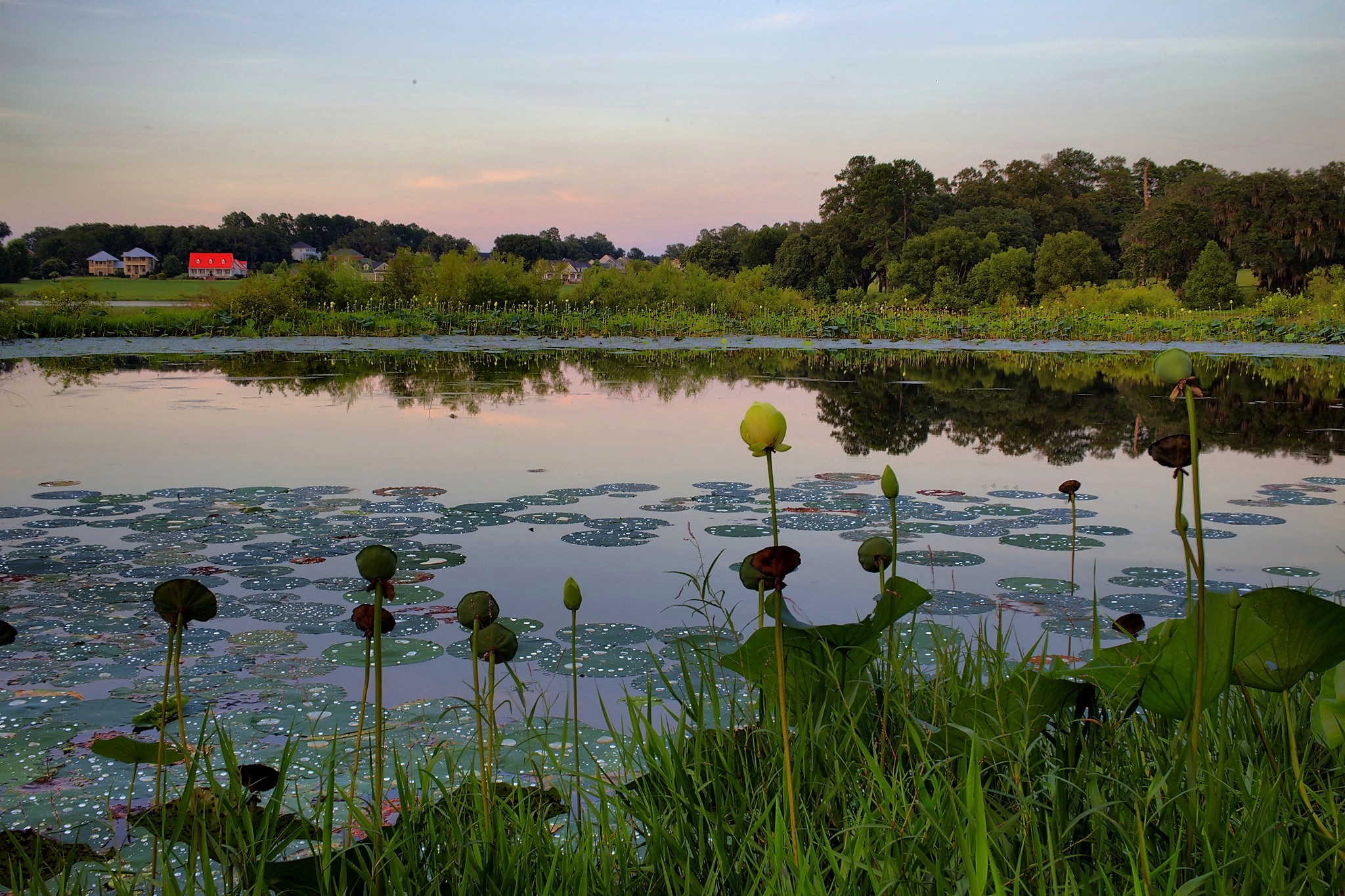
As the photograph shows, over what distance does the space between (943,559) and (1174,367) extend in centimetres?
262

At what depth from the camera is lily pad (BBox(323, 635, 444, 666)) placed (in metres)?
2.47

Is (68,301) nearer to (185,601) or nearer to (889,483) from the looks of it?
(185,601)

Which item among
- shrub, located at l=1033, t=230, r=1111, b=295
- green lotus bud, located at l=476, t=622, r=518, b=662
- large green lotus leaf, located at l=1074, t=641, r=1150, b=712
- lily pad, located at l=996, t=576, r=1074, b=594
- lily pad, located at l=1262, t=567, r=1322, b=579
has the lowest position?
lily pad, located at l=1262, t=567, r=1322, b=579

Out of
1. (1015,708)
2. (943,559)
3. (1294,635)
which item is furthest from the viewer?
(943,559)

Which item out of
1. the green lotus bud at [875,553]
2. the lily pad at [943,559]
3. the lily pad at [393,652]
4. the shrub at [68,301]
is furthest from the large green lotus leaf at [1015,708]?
the shrub at [68,301]

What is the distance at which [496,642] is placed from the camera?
1.19 m

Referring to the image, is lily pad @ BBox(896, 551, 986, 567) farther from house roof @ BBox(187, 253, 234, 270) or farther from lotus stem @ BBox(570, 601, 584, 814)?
house roof @ BBox(187, 253, 234, 270)

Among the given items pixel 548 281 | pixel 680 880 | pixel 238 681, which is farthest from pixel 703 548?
pixel 548 281

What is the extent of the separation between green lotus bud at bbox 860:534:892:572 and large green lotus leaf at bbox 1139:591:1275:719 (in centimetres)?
37

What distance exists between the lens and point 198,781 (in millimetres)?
1752

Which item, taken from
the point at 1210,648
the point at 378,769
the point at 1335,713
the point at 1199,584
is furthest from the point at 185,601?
the point at 1335,713

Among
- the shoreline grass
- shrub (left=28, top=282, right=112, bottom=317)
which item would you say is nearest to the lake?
the shoreline grass

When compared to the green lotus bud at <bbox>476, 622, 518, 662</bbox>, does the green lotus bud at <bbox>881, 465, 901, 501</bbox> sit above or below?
above

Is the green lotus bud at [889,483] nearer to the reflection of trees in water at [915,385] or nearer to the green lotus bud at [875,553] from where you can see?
the green lotus bud at [875,553]
